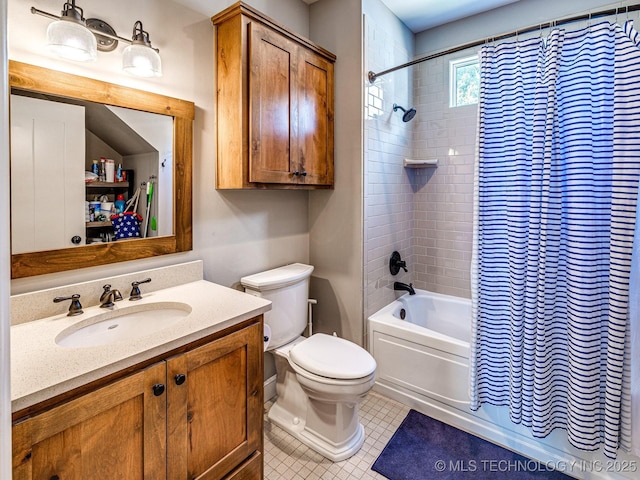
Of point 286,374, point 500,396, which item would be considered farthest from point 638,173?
point 286,374

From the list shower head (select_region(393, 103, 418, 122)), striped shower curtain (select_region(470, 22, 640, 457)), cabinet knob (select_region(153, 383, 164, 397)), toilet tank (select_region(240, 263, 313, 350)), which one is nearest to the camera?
cabinet knob (select_region(153, 383, 164, 397))

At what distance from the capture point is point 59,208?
1333 millimetres

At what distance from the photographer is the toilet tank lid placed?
6.23 feet

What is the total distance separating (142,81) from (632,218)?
7.06 ft

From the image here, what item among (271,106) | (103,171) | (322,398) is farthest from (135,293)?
(271,106)

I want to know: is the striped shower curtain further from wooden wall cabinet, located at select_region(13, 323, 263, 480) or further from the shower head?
wooden wall cabinet, located at select_region(13, 323, 263, 480)

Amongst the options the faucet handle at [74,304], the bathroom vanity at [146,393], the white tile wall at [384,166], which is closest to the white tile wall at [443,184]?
the white tile wall at [384,166]

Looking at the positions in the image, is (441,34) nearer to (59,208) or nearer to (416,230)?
(416,230)

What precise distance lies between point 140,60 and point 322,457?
2.09 meters

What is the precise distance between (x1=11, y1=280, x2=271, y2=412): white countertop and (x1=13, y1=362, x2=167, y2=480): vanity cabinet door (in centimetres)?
6

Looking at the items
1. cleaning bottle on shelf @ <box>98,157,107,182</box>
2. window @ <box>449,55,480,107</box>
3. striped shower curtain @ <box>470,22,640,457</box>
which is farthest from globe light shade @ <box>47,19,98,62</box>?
window @ <box>449,55,480,107</box>

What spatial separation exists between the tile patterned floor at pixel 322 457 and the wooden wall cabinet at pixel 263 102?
56.2 inches

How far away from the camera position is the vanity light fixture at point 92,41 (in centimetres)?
122

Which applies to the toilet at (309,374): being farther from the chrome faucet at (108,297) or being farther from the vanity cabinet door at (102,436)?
the vanity cabinet door at (102,436)
